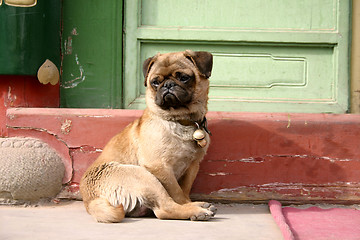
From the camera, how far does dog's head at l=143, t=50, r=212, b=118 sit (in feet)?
10.9

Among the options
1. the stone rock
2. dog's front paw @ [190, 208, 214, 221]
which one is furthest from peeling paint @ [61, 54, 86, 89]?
dog's front paw @ [190, 208, 214, 221]

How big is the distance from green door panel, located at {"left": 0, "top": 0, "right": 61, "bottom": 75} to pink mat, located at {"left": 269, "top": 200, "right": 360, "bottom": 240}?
2.35 m

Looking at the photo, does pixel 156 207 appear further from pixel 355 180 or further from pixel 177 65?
pixel 355 180

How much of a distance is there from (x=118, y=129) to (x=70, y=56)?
1.01 meters

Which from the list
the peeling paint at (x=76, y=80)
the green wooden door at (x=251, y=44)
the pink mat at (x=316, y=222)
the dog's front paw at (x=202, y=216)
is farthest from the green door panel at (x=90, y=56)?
the pink mat at (x=316, y=222)

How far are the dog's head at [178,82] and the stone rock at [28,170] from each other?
1021 mm

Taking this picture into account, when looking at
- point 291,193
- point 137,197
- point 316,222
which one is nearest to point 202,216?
point 137,197

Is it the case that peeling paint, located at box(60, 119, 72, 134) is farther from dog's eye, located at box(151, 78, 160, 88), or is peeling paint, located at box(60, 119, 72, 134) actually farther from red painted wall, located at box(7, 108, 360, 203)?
dog's eye, located at box(151, 78, 160, 88)

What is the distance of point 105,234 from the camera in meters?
2.79

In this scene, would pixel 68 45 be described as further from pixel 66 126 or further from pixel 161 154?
pixel 161 154

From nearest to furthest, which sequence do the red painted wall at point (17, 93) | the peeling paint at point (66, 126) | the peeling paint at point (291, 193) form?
1. the peeling paint at point (291, 193)
2. the peeling paint at point (66, 126)
3. the red painted wall at point (17, 93)

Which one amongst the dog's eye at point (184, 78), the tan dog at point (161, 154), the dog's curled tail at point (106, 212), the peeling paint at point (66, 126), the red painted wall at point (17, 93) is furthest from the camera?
the red painted wall at point (17, 93)

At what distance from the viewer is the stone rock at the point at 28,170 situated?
370cm

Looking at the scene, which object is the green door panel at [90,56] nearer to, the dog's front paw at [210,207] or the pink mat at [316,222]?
the dog's front paw at [210,207]
